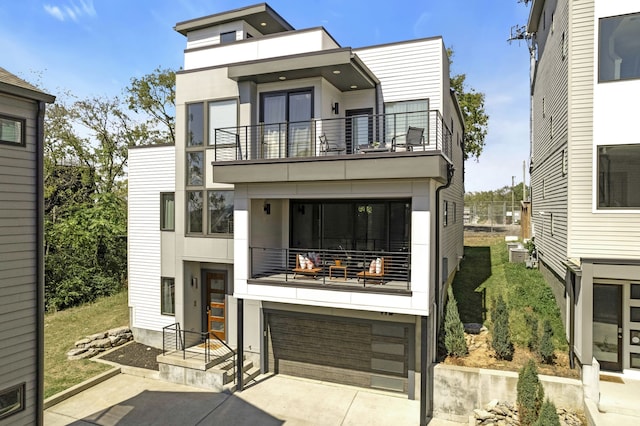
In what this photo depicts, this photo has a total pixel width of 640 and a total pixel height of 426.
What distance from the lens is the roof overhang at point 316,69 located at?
1041cm

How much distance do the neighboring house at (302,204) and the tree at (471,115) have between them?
1506 centimetres

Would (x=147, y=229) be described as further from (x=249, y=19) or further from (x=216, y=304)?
(x=249, y=19)

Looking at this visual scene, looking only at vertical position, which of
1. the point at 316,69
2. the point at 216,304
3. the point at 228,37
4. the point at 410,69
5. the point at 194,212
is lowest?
the point at 216,304

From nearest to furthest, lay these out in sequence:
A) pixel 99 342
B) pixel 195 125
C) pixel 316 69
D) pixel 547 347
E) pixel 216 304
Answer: pixel 547 347, pixel 316 69, pixel 195 125, pixel 216 304, pixel 99 342

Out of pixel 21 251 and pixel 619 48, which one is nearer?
pixel 21 251

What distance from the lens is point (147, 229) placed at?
14.6 m

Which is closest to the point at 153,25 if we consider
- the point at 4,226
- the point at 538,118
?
the point at 4,226

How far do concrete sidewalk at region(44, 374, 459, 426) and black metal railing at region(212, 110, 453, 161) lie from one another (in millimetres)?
7037

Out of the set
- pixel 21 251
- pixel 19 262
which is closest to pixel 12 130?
pixel 21 251

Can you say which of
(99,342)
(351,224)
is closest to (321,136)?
(351,224)

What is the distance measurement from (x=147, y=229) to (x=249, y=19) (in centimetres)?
885

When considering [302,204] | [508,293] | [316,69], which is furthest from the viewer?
[508,293]

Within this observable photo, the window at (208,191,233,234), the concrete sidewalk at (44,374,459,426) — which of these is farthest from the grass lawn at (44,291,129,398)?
the window at (208,191,233,234)

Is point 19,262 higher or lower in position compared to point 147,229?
lower
